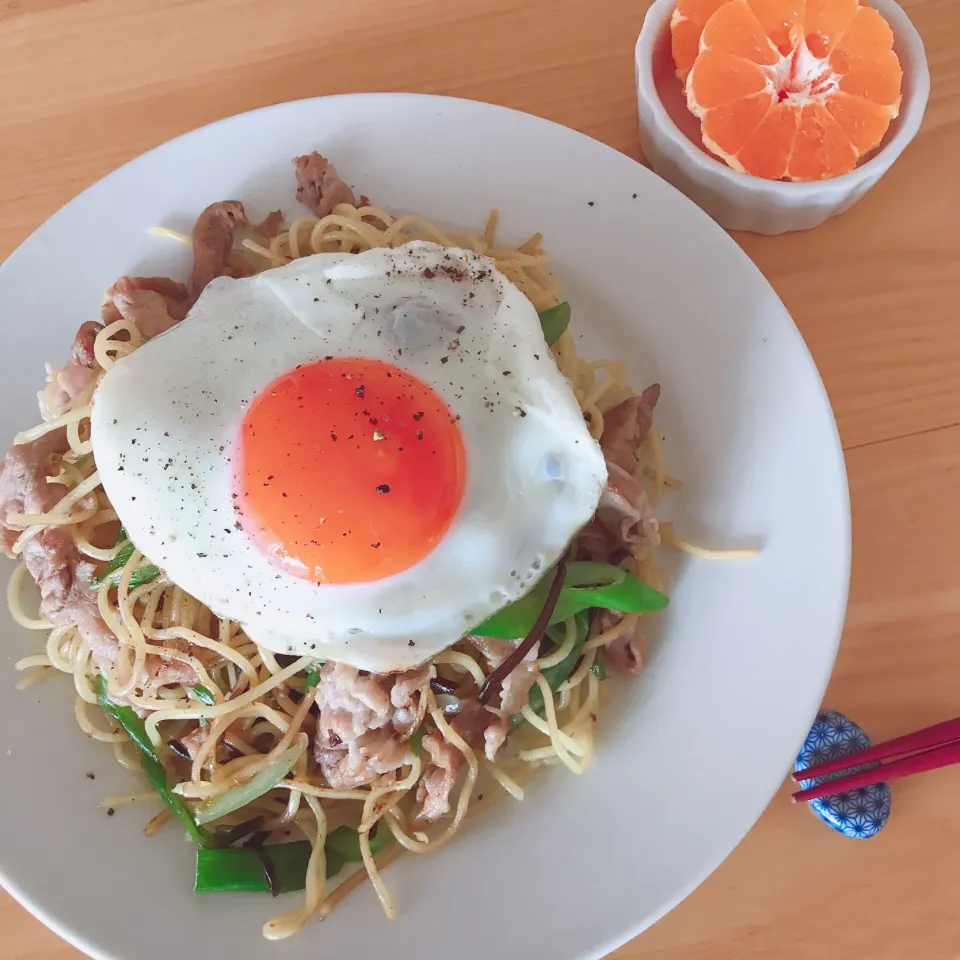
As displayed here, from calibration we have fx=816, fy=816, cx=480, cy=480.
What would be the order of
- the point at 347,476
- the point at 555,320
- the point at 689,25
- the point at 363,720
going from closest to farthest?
1. the point at 347,476
2. the point at 363,720
3. the point at 555,320
4. the point at 689,25

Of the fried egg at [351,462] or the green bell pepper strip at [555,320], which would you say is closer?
the fried egg at [351,462]

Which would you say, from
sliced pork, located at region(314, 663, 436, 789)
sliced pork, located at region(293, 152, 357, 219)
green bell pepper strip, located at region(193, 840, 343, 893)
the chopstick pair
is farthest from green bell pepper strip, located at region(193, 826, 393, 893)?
sliced pork, located at region(293, 152, 357, 219)

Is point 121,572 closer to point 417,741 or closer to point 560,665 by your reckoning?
point 417,741

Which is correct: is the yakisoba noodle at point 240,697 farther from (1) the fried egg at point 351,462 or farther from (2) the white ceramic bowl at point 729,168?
(2) the white ceramic bowl at point 729,168

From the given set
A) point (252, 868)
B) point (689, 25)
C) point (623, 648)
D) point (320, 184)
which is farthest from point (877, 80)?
point (252, 868)

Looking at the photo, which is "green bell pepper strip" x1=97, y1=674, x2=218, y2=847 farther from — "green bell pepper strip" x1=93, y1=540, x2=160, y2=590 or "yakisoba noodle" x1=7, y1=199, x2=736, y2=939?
"green bell pepper strip" x1=93, y1=540, x2=160, y2=590

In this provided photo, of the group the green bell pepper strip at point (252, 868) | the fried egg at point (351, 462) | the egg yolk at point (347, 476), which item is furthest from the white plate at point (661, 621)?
the egg yolk at point (347, 476)
